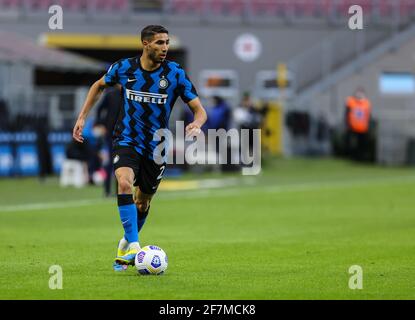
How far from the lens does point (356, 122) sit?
1522 inches

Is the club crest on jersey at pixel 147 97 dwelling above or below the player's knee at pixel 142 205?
above

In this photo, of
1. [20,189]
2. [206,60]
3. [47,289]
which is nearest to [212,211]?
[20,189]

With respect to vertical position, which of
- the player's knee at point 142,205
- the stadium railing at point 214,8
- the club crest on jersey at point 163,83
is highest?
the stadium railing at point 214,8

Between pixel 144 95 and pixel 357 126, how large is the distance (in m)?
27.6

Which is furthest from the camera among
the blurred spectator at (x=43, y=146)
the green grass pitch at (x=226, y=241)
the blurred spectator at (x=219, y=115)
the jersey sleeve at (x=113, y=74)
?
the blurred spectator at (x=219, y=115)

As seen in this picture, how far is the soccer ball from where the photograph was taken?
36.4 feet

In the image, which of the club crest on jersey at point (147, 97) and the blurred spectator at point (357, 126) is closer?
the club crest on jersey at point (147, 97)

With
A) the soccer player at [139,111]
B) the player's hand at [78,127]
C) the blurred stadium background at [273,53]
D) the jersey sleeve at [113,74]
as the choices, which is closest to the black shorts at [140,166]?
the soccer player at [139,111]

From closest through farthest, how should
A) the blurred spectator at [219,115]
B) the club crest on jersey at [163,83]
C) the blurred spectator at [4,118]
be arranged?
the club crest on jersey at [163,83], the blurred spectator at [4,118], the blurred spectator at [219,115]

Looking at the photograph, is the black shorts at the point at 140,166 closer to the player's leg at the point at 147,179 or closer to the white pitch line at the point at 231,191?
the player's leg at the point at 147,179

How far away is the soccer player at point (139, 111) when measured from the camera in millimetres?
11461

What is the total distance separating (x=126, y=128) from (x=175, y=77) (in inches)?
27.2

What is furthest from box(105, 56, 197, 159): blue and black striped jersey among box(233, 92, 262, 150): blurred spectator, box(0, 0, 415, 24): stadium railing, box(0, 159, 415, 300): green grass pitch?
box(0, 0, 415, 24): stadium railing

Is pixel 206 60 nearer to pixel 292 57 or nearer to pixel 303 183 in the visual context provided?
pixel 292 57
